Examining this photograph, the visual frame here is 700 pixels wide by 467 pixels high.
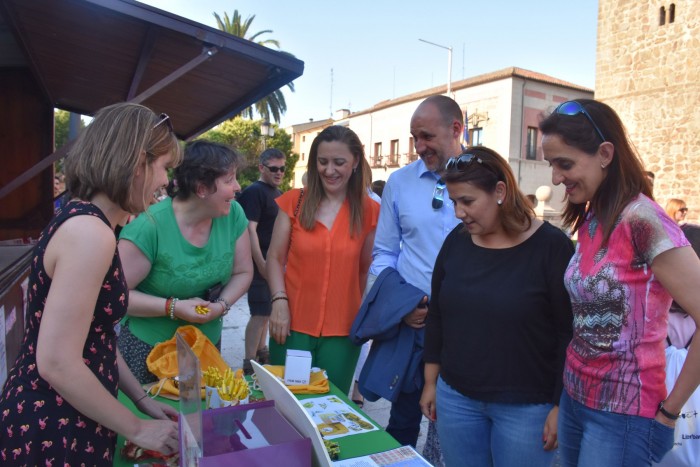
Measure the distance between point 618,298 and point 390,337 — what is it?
1.07 metres

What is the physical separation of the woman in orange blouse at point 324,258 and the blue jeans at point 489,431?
702mm

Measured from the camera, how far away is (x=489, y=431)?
1997 millimetres

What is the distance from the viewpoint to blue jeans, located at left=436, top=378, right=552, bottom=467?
6.09 ft

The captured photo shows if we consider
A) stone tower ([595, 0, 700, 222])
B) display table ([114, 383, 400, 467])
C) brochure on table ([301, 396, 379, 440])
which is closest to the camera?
display table ([114, 383, 400, 467])

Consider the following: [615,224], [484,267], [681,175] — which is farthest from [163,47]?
[681,175]

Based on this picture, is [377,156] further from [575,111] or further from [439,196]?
[575,111]

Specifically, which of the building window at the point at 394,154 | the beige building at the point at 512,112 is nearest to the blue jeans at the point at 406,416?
the beige building at the point at 512,112

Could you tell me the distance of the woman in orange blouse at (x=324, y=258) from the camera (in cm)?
262

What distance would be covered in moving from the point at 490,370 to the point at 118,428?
1251 millimetres

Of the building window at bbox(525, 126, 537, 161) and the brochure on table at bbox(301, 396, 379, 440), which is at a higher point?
the building window at bbox(525, 126, 537, 161)

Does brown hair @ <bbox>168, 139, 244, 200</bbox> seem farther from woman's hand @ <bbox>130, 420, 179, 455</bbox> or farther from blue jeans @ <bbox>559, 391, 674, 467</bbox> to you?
blue jeans @ <bbox>559, 391, 674, 467</bbox>

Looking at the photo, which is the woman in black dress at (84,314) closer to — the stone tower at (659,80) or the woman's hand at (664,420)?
the woman's hand at (664,420)

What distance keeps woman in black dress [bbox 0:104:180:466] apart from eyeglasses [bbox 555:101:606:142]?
1.31 m

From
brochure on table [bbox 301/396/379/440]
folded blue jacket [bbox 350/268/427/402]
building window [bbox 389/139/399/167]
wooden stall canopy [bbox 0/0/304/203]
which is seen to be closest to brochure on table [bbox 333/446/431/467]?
brochure on table [bbox 301/396/379/440]
